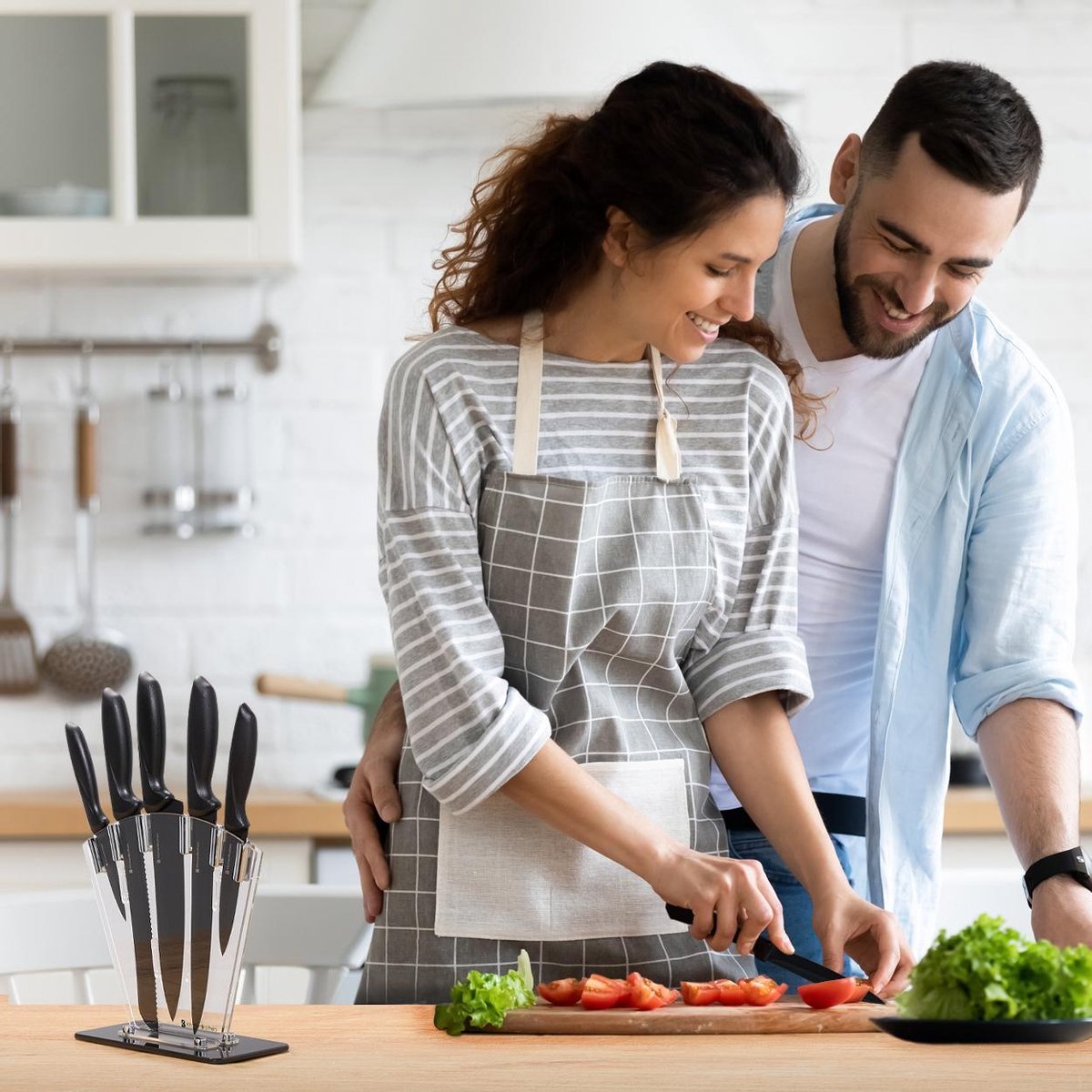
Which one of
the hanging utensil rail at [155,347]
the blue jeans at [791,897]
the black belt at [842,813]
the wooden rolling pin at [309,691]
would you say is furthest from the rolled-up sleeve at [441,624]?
the hanging utensil rail at [155,347]

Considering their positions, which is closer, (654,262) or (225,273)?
(654,262)

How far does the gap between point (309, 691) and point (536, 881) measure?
1.16 m

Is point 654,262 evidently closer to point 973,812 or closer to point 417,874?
point 417,874

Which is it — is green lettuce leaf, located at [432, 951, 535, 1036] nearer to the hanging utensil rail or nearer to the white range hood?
the white range hood

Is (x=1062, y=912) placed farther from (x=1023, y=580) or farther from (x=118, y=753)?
(x=118, y=753)

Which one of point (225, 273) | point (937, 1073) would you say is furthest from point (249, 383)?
point (937, 1073)

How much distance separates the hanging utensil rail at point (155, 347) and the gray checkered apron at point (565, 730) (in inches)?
58.8

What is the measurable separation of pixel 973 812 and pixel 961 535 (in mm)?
926

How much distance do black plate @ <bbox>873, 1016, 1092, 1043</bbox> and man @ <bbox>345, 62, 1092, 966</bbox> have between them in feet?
1.22

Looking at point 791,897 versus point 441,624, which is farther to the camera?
point 791,897

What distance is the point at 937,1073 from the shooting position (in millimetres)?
900

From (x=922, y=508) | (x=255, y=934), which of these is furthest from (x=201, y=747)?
(x=922, y=508)

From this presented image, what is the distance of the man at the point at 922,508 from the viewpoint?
138 cm

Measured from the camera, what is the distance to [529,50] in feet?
7.61
